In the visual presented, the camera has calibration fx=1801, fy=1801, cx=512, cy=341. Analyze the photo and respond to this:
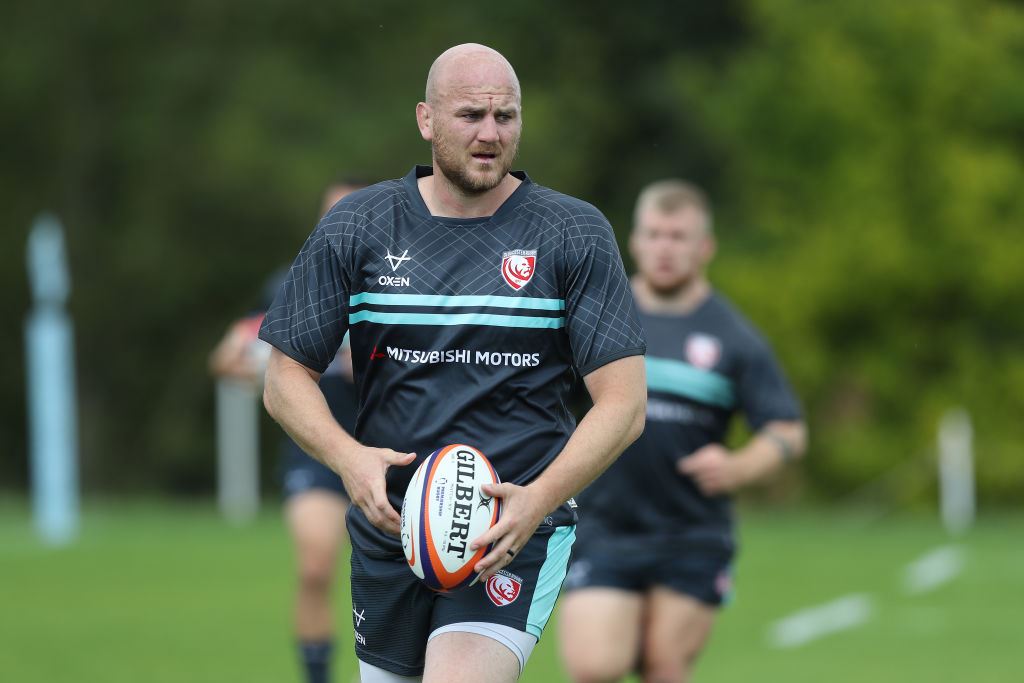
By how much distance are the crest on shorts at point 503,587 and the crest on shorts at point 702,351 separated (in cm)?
305

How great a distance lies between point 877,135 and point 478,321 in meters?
27.2

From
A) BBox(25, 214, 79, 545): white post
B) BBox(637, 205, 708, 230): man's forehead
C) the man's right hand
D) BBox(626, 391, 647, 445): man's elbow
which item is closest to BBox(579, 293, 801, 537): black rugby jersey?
BBox(637, 205, 708, 230): man's forehead

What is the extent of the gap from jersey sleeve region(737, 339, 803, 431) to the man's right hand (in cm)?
341

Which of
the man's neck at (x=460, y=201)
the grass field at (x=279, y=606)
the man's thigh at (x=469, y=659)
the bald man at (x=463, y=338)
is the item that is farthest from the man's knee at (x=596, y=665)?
the grass field at (x=279, y=606)

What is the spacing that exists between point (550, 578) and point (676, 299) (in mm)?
Answer: 3228

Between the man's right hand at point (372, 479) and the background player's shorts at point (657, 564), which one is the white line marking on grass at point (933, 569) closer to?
the background player's shorts at point (657, 564)

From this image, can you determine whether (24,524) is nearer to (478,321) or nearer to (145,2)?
(145,2)

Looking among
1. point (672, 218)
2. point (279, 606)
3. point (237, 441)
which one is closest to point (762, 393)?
point (672, 218)

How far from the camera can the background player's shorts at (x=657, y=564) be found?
801 cm

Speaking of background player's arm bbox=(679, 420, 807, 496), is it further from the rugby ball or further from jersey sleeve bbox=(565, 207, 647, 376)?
the rugby ball

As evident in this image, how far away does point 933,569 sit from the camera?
731 inches

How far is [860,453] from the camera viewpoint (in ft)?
103

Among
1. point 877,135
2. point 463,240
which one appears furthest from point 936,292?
point 463,240

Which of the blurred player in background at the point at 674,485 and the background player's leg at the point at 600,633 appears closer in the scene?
the background player's leg at the point at 600,633
